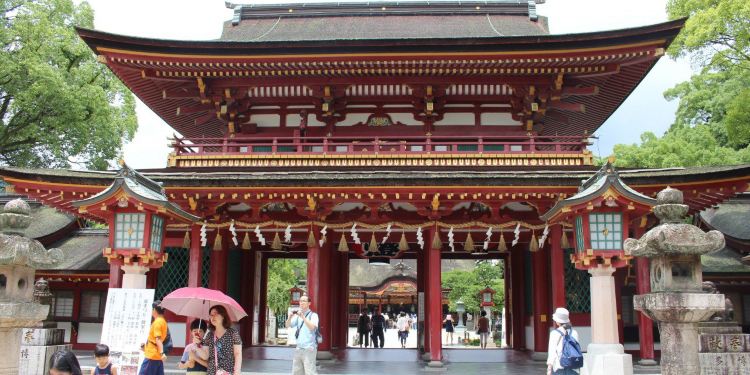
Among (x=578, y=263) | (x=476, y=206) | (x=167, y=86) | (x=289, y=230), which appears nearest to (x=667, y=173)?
(x=578, y=263)

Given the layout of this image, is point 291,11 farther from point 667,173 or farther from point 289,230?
point 667,173

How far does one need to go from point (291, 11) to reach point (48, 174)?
11233mm

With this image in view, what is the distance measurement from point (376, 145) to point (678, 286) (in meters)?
9.05

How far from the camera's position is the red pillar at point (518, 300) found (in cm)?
1916

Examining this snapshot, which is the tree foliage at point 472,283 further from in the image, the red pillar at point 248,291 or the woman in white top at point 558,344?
the woman in white top at point 558,344

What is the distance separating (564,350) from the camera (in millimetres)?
7875

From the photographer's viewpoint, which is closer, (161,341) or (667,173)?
(161,341)

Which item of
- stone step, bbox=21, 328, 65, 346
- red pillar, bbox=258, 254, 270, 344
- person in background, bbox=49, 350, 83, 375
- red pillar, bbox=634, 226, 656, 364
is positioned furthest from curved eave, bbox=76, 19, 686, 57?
person in background, bbox=49, 350, 83, 375

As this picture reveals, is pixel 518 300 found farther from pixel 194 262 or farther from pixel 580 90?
pixel 194 262


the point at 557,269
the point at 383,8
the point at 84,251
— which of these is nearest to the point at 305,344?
the point at 557,269

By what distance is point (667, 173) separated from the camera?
1388 cm

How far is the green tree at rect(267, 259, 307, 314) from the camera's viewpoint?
120 feet

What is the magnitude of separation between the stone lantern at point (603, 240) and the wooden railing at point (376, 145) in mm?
3445

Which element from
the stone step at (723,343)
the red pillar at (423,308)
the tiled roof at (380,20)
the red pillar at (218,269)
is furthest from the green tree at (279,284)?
the stone step at (723,343)
